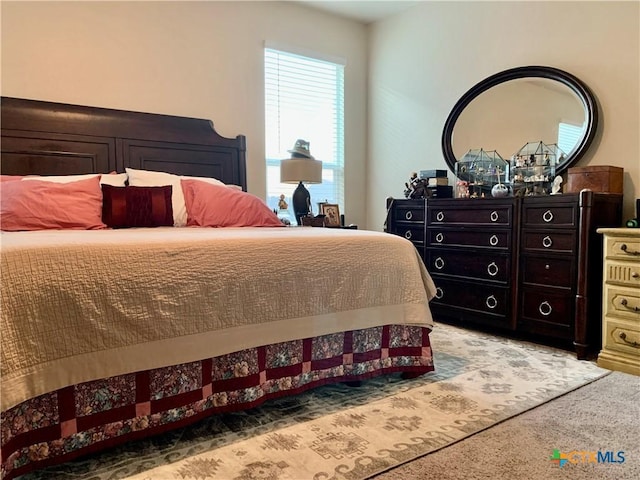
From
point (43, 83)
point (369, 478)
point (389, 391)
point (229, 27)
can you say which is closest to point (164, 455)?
point (369, 478)

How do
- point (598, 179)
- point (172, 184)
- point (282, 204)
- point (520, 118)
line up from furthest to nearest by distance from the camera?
point (282, 204)
point (520, 118)
point (172, 184)
point (598, 179)

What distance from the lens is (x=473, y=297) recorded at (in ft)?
10.9

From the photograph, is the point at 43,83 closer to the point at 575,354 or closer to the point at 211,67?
the point at 211,67

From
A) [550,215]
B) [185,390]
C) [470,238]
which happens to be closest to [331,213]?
[470,238]

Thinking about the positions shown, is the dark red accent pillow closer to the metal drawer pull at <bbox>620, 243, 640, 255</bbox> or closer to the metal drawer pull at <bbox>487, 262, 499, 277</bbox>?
the metal drawer pull at <bbox>487, 262, 499, 277</bbox>

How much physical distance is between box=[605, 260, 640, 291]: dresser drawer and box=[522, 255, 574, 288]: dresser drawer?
0.71 ft

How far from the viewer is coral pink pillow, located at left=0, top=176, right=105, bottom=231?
2295 mm

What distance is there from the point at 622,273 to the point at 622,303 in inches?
6.4

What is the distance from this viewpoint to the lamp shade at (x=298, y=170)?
3.74 metres

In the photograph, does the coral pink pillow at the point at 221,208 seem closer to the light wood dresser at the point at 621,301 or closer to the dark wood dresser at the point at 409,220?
the dark wood dresser at the point at 409,220

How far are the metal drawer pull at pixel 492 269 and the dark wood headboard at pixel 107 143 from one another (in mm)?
2064

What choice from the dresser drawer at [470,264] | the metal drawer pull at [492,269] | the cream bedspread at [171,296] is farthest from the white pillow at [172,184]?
the metal drawer pull at [492,269]

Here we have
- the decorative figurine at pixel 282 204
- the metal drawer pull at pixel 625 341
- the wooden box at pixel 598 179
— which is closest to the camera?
the metal drawer pull at pixel 625 341

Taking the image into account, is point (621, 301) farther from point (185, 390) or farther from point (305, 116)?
point (305, 116)
